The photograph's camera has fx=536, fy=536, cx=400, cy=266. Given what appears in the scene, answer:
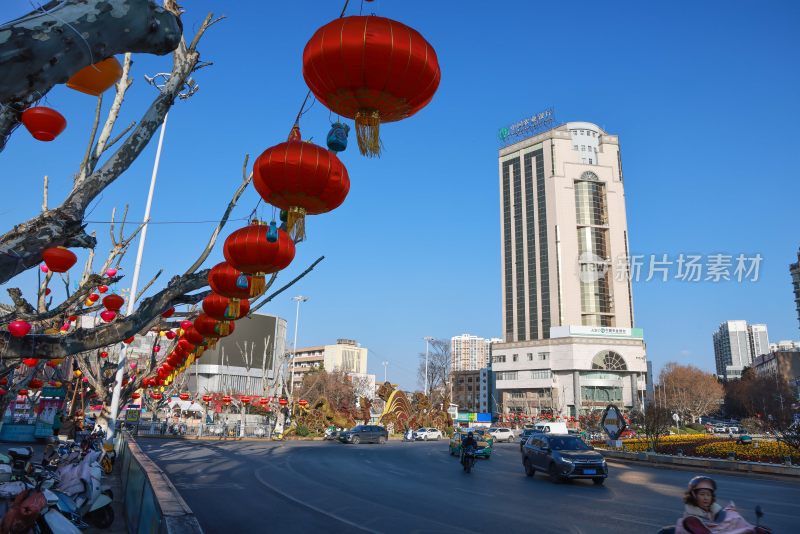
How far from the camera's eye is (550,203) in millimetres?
86375

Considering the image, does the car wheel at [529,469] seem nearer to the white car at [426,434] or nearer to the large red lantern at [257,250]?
the large red lantern at [257,250]

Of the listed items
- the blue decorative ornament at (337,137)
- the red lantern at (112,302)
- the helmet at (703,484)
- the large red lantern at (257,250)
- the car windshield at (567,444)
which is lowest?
the car windshield at (567,444)

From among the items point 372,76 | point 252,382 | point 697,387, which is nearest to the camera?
point 372,76

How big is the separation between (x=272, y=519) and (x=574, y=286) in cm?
8033

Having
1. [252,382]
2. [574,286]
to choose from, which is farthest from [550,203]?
[252,382]

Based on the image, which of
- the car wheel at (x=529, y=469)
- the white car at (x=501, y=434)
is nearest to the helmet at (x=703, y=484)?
the car wheel at (x=529, y=469)

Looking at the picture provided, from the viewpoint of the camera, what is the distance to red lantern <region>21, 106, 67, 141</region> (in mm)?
4375

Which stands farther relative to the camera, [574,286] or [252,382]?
[252,382]

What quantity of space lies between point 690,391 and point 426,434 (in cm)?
5140

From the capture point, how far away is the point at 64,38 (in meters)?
2.88

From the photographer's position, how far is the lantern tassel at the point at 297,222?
621cm

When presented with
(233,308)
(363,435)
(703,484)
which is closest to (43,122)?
(233,308)

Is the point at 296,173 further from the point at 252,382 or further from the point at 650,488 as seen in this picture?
the point at 252,382

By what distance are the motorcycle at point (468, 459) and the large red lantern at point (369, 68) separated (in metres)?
15.3
